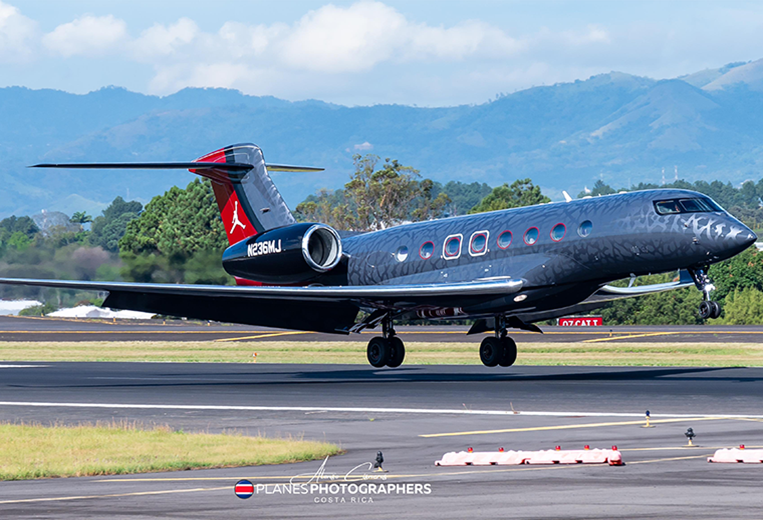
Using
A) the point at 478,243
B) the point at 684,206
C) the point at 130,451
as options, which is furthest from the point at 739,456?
the point at 478,243

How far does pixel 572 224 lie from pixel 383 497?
1860 centimetres

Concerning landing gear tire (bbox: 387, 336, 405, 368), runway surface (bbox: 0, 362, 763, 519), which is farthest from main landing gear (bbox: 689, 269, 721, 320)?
landing gear tire (bbox: 387, 336, 405, 368)

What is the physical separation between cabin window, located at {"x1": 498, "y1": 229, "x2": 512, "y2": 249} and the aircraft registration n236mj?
1.2 inches

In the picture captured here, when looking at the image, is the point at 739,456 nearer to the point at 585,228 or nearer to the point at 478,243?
the point at 585,228

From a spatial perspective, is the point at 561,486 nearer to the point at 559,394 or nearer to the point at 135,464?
the point at 135,464

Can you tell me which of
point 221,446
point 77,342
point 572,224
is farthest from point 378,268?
point 77,342

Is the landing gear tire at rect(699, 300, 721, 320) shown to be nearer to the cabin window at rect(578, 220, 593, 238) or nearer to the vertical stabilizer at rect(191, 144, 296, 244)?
the cabin window at rect(578, 220, 593, 238)

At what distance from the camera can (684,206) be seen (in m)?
27.8

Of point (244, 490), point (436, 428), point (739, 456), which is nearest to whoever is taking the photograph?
point (244, 490)

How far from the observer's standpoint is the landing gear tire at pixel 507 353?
33531 millimetres

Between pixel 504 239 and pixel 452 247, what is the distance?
1.94m

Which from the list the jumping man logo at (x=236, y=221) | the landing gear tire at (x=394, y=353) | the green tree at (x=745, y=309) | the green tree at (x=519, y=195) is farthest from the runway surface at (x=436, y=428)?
the green tree at (x=519, y=195)

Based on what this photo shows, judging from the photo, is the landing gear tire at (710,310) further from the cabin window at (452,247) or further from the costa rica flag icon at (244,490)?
the costa rica flag icon at (244,490)

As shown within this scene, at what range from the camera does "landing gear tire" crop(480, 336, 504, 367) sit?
33500 mm
